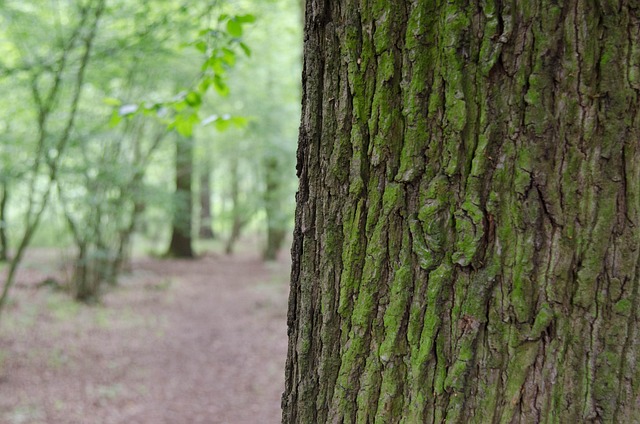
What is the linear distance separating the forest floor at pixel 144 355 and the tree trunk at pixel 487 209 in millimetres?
4866

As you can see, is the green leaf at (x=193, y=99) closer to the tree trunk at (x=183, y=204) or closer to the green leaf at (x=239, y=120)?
the green leaf at (x=239, y=120)

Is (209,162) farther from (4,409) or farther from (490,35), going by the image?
(490,35)

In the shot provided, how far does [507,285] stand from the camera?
1.13 meters

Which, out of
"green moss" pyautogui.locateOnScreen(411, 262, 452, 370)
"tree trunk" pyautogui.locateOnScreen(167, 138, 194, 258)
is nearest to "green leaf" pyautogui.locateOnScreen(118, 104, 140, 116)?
"green moss" pyautogui.locateOnScreen(411, 262, 452, 370)

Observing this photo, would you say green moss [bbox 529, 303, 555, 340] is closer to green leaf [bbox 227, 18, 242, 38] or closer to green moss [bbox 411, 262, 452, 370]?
green moss [bbox 411, 262, 452, 370]

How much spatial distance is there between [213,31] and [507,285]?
2.32 m

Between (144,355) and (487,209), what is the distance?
7.40 meters

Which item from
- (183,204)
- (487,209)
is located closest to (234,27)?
(487,209)

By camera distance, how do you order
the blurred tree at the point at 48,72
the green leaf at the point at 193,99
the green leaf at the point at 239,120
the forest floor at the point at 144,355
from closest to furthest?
the green leaf at the point at 239,120
the green leaf at the point at 193,99
the forest floor at the point at 144,355
the blurred tree at the point at 48,72

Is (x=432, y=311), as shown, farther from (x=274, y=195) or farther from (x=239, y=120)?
(x=274, y=195)

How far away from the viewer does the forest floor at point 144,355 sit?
19.0 ft

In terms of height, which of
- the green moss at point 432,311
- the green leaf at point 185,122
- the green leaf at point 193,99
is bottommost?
the green moss at point 432,311

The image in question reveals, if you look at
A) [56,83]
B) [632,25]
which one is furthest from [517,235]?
[56,83]

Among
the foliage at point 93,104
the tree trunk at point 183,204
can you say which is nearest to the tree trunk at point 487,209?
the foliage at point 93,104
